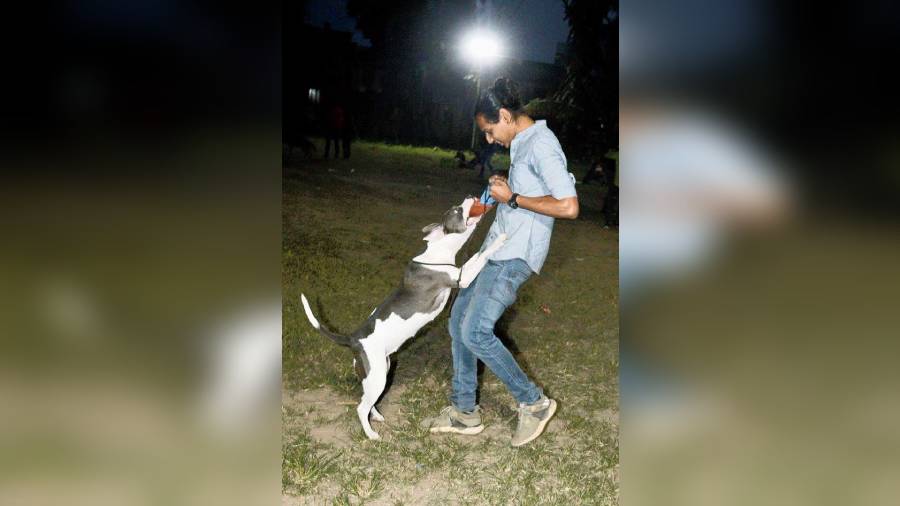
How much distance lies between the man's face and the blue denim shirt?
1.8 inches

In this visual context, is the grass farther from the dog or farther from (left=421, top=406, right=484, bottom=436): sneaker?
the dog

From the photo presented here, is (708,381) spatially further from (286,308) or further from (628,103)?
(286,308)

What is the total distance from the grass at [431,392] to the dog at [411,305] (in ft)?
1.10

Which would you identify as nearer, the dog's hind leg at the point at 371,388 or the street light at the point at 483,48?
the dog's hind leg at the point at 371,388

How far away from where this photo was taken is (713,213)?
44.4 inches

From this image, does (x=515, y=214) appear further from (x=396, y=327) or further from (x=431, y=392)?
(x=431, y=392)

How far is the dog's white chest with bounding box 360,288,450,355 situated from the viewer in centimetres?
390

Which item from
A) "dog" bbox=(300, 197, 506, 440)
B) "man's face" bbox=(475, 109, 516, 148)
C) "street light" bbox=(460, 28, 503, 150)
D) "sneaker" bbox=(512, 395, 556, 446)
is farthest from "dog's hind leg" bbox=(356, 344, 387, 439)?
"street light" bbox=(460, 28, 503, 150)

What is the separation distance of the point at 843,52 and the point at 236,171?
105cm

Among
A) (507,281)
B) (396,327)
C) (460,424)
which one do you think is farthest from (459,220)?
(460,424)

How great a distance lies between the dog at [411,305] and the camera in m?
3.85

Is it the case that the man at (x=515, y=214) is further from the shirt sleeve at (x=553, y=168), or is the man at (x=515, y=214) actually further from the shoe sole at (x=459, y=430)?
the shoe sole at (x=459, y=430)

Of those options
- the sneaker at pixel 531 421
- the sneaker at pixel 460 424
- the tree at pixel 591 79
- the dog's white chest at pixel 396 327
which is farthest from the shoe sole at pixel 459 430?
the tree at pixel 591 79

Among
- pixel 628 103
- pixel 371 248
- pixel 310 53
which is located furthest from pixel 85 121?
pixel 310 53
